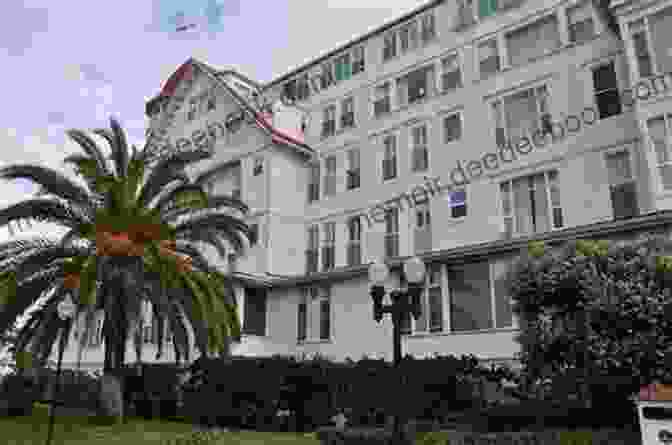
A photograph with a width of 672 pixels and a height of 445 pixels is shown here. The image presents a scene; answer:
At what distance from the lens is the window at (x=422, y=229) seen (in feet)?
75.3

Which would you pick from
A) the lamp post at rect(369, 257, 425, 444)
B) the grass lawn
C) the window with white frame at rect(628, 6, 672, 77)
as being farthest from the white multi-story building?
the lamp post at rect(369, 257, 425, 444)

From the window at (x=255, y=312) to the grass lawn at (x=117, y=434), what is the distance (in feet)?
19.7

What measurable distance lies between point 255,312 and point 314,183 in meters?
6.84

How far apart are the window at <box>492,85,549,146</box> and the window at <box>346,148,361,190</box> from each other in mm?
6723

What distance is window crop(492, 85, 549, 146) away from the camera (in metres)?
21.5

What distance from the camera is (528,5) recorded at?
22625 mm

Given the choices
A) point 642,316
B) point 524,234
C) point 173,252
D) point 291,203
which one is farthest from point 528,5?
point 173,252

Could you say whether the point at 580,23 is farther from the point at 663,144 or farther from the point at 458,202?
the point at 458,202

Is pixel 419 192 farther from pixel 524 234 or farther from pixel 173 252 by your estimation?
pixel 173 252

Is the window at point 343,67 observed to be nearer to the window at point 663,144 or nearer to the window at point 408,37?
the window at point 408,37

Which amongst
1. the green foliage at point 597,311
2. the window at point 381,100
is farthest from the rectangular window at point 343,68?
the green foliage at point 597,311

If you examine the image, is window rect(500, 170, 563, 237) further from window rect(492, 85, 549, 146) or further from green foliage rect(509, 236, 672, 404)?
green foliage rect(509, 236, 672, 404)

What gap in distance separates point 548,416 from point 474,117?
42.7 feet

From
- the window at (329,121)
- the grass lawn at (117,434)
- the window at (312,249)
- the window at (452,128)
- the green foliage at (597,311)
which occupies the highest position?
the window at (329,121)
